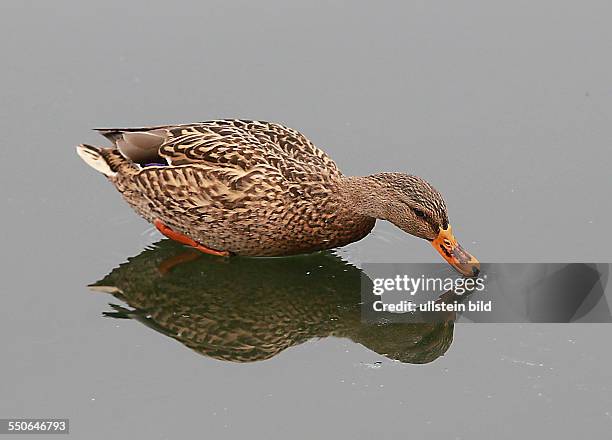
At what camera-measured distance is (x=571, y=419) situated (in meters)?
6.50

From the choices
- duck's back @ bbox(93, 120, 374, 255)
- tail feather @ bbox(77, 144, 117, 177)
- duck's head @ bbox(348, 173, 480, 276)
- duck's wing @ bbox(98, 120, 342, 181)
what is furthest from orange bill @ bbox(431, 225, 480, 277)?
tail feather @ bbox(77, 144, 117, 177)

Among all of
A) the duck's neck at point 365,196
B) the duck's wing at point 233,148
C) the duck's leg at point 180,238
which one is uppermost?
the duck's wing at point 233,148

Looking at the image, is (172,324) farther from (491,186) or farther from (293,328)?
(491,186)

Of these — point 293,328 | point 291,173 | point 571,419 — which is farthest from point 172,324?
point 571,419

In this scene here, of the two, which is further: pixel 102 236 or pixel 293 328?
pixel 102 236

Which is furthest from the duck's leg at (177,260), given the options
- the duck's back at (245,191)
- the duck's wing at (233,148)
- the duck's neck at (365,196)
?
the duck's neck at (365,196)

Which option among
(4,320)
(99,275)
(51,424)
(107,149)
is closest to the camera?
(51,424)

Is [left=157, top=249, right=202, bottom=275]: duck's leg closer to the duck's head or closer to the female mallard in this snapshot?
the female mallard

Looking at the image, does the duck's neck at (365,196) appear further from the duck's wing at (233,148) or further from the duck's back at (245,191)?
the duck's wing at (233,148)

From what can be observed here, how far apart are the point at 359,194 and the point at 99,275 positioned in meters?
1.79

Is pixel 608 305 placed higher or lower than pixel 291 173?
lower

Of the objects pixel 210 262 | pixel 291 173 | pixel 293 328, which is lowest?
pixel 293 328

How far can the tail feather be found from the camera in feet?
27.4

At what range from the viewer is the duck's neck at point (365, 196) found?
7746mm
